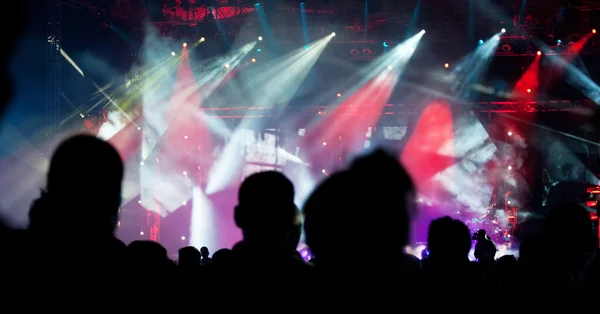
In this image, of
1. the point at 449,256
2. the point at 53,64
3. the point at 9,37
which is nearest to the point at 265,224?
the point at 9,37

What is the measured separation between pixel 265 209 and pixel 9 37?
35.2 inches

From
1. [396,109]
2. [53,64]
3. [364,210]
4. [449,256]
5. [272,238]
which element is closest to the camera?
[364,210]

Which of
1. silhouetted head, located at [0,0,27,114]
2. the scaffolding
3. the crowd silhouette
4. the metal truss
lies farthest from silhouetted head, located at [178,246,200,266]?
the metal truss

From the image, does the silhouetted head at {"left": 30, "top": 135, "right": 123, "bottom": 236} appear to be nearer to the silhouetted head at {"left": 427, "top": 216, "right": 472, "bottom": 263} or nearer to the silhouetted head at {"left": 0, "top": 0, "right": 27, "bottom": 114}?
the silhouetted head at {"left": 0, "top": 0, "right": 27, "bottom": 114}

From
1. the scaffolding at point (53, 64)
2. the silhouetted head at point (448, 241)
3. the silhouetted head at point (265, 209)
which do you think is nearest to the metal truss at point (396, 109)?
the scaffolding at point (53, 64)

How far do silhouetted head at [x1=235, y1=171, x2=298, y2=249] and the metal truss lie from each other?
520 inches

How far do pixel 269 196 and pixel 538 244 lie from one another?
4.58ft

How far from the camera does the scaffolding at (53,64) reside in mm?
10438

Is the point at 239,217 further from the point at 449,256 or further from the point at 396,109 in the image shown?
the point at 396,109

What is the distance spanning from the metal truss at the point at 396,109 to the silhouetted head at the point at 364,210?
13551 mm

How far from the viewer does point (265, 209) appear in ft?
5.56

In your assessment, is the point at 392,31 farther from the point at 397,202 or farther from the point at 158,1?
the point at 397,202

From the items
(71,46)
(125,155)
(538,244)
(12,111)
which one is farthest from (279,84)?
(538,244)

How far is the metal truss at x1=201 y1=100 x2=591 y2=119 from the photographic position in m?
14.4
